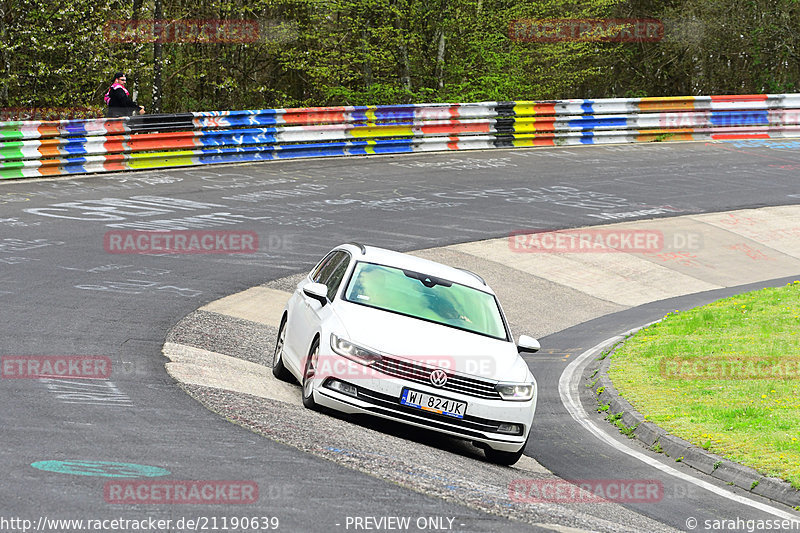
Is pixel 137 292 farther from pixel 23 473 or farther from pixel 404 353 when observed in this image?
pixel 23 473

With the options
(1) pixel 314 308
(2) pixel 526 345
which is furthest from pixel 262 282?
(2) pixel 526 345

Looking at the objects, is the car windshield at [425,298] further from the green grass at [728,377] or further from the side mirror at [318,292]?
the green grass at [728,377]

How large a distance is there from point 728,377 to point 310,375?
558 centimetres

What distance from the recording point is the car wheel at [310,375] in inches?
361

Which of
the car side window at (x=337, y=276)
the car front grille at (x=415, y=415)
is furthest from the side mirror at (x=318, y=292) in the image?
the car front grille at (x=415, y=415)

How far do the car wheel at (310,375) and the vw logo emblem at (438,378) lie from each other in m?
1.10

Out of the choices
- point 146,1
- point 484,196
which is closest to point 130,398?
point 484,196

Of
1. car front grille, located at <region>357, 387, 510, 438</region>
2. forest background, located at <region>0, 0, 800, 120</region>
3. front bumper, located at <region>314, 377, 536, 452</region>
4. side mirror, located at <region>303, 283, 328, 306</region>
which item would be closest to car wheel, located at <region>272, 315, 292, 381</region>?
side mirror, located at <region>303, 283, 328, 306</region>

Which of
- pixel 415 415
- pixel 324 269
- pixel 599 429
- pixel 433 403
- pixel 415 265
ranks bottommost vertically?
pixel 599 429

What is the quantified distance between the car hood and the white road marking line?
5.52 feet

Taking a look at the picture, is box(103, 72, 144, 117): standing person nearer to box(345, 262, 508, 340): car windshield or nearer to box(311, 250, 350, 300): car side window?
box(311, 250, 350, 300): car side window

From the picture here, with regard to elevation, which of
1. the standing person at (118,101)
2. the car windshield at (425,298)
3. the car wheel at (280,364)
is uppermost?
the standing person at (118,101)

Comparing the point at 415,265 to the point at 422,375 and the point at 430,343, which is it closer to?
the point at 430,343

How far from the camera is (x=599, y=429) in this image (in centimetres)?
1121
